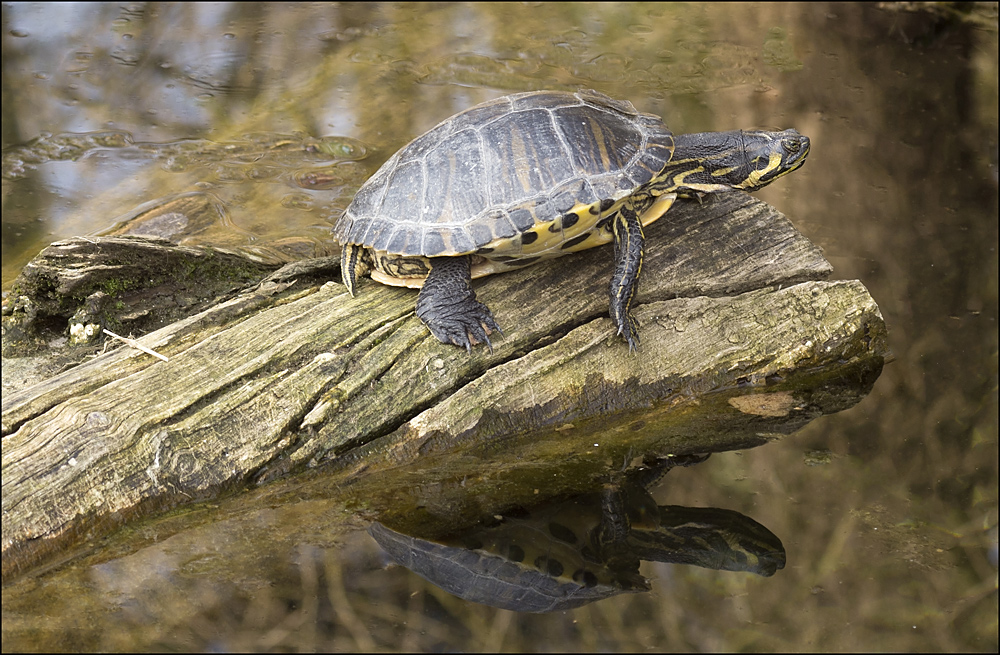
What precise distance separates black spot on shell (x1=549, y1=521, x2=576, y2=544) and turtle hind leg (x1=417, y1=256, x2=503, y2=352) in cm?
76

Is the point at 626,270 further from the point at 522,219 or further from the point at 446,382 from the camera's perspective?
the point at 446,382

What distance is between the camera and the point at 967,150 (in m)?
5.79

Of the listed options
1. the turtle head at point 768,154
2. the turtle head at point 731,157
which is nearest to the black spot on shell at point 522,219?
the turtle head at point 731,157

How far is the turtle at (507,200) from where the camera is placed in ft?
10.5

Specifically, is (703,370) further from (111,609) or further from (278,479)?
(111,609)

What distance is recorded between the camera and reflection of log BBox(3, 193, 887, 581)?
9.09ft

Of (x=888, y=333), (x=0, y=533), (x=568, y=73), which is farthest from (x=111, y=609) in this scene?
(x=568, y=73)

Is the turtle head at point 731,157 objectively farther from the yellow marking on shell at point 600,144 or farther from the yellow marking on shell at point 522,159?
the yellow marking on shell at point 522,159

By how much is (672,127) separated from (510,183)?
9.56ft

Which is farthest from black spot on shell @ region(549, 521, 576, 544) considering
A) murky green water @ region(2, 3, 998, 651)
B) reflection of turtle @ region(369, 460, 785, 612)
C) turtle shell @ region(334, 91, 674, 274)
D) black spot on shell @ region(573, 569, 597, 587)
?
turtle shell @ region(334, 91, 674, 274)

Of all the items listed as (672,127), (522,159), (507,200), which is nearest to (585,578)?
Result: (507,200)

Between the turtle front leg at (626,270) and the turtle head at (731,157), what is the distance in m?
0.40

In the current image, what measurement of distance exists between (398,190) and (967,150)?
15.3ft

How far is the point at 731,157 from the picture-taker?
141 inches
